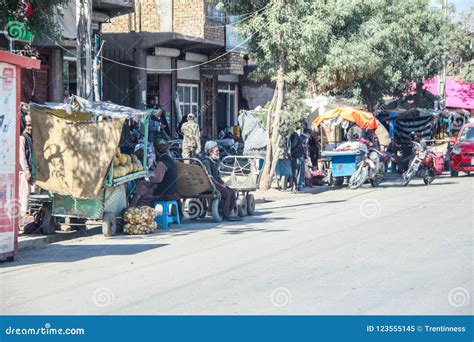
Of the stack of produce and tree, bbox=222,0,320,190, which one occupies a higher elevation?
tree, bbox=222,0,320,190

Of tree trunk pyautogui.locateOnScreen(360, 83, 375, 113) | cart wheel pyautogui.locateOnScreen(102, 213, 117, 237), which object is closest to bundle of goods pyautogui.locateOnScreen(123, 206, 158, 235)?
cart wheel pyautogui.locateOnScreen(102, 213, 117, 237)

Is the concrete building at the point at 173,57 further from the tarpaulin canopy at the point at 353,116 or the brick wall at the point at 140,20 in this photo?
the tarpaulin canopy at the point at 353,116

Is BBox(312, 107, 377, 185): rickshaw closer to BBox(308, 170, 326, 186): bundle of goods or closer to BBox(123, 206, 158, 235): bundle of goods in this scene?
BBox(308, 170, 326, 186): bundle of goods

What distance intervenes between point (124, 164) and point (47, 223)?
1721mm

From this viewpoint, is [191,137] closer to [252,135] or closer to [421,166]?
[252,135]

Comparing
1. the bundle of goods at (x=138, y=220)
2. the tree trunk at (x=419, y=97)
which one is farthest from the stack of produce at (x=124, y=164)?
the tree trunk at (x=419, y=97)

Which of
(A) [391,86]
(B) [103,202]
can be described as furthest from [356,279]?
(A) [391,86]

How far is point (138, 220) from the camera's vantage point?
14.6 metres

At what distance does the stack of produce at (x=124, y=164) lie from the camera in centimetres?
1450

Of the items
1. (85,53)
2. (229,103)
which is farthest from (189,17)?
(85,53)

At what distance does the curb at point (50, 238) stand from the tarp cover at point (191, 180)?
1896 millimetres

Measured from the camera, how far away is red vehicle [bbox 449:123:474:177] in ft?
95.6

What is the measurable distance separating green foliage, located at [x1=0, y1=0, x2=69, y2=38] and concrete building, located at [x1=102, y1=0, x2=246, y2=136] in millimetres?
12908

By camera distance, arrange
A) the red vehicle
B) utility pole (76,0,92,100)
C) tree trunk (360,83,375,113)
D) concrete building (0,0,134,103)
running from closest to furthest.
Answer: utility pole (76,0,92,100) < concrete building (0,0,134,103) < the red vehicle < tree trunk (360,83,375,113)
